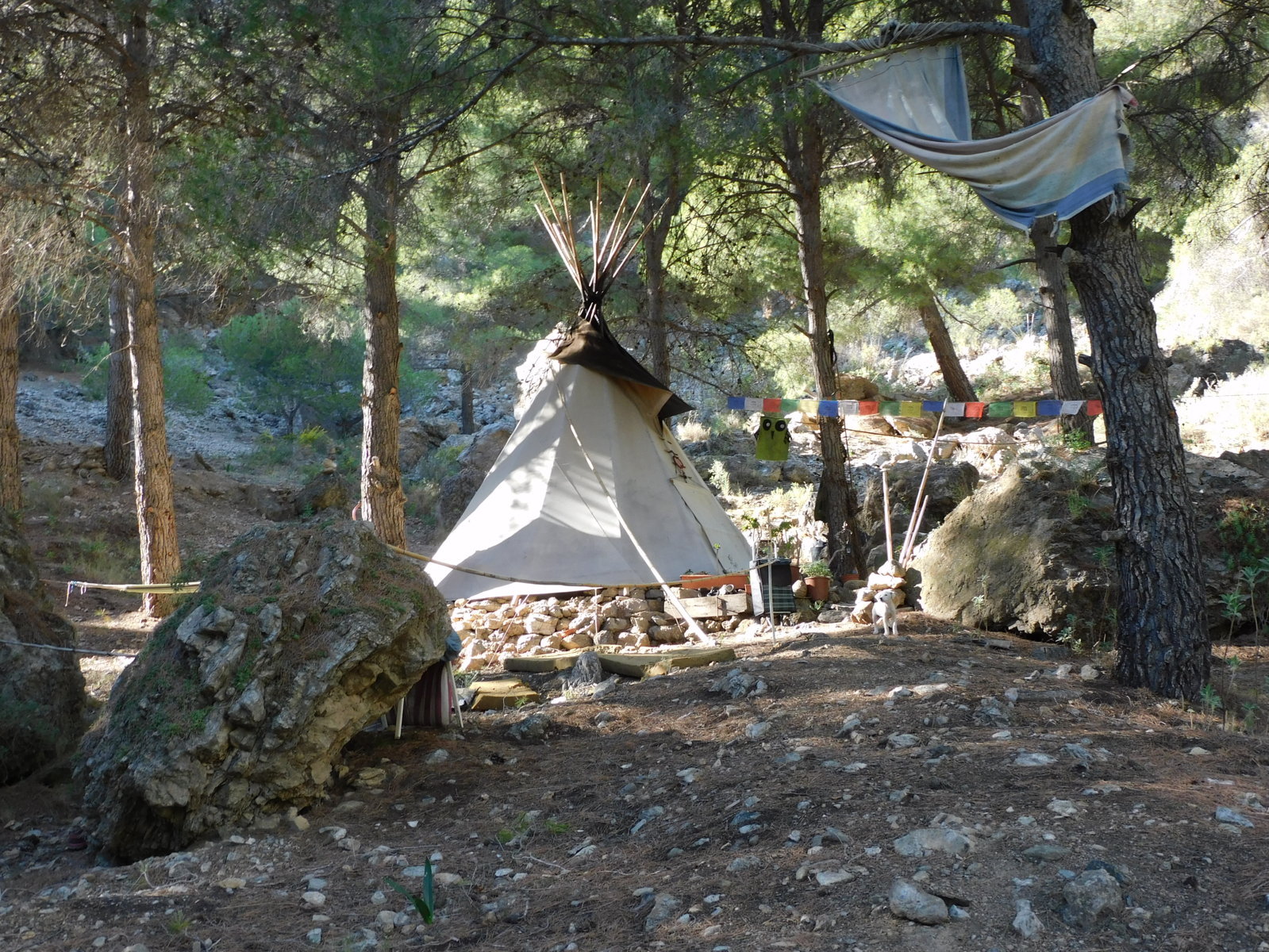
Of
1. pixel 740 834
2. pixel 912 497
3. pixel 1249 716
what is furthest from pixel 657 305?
pixel 740 834

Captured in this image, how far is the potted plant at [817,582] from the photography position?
7469mm

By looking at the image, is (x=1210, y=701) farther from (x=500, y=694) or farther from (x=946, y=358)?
(x=946, y=358)

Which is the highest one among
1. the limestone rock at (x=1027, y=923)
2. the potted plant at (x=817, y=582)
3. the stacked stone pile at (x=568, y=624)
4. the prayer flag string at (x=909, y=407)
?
the prayer flag string at (x=909, y=407)

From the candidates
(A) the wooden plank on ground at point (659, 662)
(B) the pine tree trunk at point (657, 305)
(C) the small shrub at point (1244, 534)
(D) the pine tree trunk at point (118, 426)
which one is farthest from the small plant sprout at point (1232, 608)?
(D) the pine tree trunk at point (118, 426)

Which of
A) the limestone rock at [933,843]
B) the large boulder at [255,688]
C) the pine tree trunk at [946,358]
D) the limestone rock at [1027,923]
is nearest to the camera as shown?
the limestone rock at [1027,923]

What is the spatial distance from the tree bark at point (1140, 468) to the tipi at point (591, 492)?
3.66m

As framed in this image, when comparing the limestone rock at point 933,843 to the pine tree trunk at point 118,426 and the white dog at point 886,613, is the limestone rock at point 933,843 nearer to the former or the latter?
the white dog at point 886,613

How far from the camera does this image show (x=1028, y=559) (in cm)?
594

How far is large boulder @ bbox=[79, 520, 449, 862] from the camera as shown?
11.2ft

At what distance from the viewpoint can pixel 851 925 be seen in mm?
2402

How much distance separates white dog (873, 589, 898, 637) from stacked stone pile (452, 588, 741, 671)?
5.10ft

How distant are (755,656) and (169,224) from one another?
18.4ft

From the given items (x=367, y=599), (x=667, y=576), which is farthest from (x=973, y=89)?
(x=367, y=599)

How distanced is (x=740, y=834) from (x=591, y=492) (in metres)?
5.30
